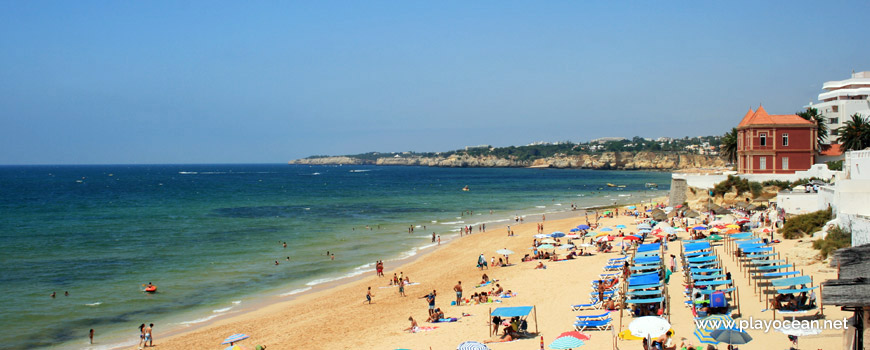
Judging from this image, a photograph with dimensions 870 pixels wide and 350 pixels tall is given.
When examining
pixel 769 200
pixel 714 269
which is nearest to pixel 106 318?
pixel 714 269

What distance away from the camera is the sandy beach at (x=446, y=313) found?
15.5 metres

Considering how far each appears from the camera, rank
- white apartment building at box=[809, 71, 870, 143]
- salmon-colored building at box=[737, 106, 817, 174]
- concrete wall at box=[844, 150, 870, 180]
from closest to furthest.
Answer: concrete wall at box=[844, 150, 870, 180], salmon-colored building at box=[737, 106, 817, 174], white apartment building at box=[809, 71, 870, 143]

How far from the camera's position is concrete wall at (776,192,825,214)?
2998cm

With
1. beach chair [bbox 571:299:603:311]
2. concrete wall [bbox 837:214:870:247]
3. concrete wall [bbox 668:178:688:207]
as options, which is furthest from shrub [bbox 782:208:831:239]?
concrete wall [bbox 668:178:688:207]

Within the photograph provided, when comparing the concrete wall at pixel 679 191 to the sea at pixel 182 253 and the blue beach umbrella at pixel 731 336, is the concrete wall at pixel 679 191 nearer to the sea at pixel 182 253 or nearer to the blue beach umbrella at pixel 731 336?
the sea at pixel 182 253

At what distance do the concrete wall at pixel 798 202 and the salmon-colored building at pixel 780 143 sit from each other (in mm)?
12186

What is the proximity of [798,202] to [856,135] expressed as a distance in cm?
1566

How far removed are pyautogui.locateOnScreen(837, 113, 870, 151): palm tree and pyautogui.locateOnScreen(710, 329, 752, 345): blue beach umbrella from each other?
38.1m

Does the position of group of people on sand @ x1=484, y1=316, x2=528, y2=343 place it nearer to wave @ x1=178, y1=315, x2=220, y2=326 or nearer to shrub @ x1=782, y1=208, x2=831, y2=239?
wave @ x1=178, y1=315, x2=220, y2=326

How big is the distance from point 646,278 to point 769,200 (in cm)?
2687

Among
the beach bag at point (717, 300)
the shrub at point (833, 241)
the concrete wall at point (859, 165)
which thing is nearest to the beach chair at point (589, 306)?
the beach bag at point (717, 300)

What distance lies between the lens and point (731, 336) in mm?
11016

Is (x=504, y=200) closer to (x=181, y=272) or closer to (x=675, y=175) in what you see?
(x=675, y=175)

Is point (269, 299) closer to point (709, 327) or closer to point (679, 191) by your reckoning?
point (709, 327)
